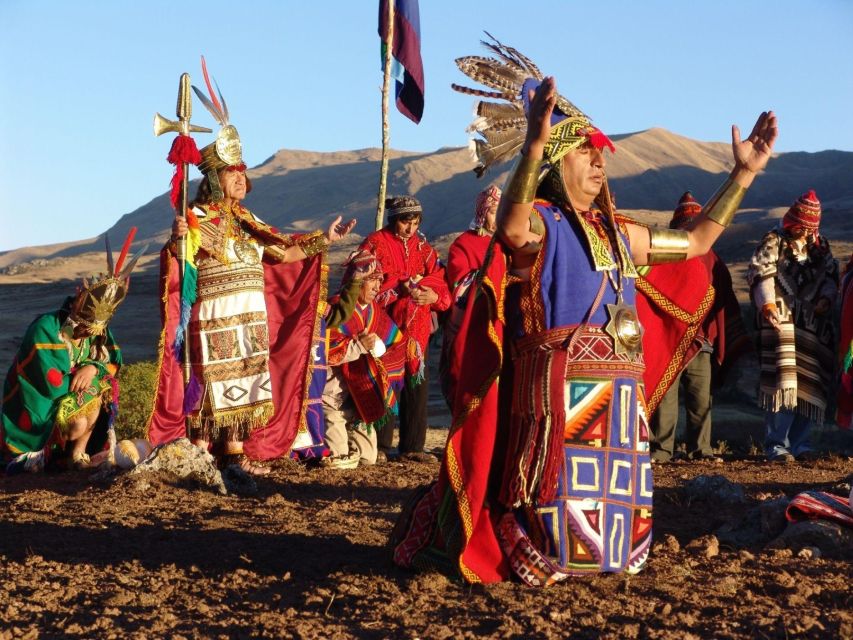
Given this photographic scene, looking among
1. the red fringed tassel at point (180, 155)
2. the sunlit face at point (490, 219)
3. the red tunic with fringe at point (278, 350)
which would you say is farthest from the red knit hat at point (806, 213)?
the red fringed tassel at point (180, 155)

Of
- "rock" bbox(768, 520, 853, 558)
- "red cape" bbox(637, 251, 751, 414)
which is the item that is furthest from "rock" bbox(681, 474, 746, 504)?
"red cape" bbox(637, 251, 751, 414)

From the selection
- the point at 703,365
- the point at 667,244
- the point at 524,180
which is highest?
the point at 524,180

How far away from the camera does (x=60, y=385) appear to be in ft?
29.7

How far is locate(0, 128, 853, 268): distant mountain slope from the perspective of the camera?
62.7 metres

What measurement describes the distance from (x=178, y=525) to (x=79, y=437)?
9.58 feet

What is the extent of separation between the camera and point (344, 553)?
5688 mm

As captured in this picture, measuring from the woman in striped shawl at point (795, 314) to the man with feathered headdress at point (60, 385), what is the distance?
5066 mm

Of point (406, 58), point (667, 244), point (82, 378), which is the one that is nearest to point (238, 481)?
point (82, 378)

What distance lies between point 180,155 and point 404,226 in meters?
2.34

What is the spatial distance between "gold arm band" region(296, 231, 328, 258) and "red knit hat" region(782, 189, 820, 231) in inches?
146

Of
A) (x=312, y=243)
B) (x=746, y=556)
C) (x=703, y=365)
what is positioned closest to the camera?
(x=746, y=556)

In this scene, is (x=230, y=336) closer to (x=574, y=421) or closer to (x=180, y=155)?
(x=180, y=155)

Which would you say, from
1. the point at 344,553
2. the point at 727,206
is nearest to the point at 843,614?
the point at 727,206

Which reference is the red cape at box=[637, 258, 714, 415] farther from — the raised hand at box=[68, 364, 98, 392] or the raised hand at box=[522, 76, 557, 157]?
the raised hand at box=[68, 364, 98, 392]
